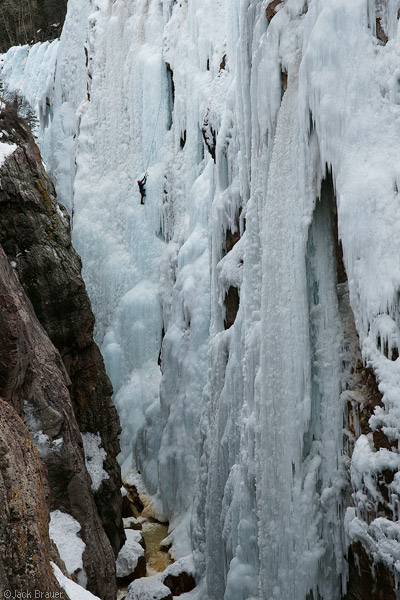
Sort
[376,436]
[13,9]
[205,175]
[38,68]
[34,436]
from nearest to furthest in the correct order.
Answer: [376,436]
[34,436]
[205,175]
[38,68]
[13,9]

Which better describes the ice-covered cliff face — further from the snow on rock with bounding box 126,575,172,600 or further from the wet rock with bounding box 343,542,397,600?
the snow on rock with bounding box 126,575,172,600

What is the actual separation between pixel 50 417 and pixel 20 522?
333cm

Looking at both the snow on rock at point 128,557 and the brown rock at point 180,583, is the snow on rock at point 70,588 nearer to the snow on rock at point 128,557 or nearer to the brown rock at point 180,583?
the brown rock at point 180,583

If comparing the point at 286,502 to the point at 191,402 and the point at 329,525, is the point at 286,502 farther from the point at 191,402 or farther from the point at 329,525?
the point at 191,402

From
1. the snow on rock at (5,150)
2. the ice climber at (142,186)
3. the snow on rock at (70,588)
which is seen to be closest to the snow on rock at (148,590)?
the snow on rock at (70,588)

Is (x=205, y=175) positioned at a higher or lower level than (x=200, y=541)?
higher

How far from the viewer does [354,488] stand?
16.9 feet

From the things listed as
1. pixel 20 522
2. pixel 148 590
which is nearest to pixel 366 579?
pixel 20 522

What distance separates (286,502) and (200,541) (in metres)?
3.09

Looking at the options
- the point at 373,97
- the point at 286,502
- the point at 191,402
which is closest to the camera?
the point at 373,97

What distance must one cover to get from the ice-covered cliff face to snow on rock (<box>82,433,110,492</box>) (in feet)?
4.74

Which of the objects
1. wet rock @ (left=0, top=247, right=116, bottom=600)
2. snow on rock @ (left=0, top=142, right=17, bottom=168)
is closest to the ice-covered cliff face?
wet rock @ (left=0, top=247, right=116, bottom=600)

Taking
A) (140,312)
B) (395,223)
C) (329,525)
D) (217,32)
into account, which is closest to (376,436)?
(329,525)

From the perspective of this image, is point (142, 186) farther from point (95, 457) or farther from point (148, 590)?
point (148, 590)
